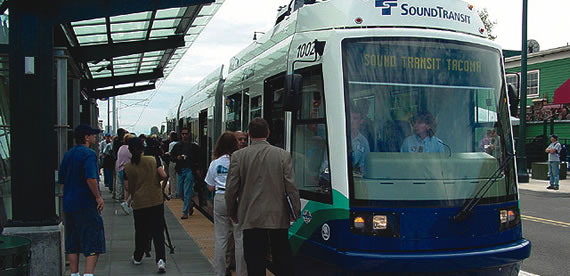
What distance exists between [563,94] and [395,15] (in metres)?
25.7

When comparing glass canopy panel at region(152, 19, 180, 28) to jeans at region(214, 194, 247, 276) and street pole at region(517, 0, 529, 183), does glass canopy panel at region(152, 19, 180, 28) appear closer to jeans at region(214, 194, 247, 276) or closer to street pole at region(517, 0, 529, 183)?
jeans at region(214, 194, 247, 276)

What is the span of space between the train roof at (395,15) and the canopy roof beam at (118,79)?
1341 centimetres

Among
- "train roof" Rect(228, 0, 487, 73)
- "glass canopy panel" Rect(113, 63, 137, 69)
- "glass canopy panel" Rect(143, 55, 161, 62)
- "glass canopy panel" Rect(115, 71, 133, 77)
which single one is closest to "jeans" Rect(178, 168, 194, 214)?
"train roof" Rect(228, 0, 487, 73)

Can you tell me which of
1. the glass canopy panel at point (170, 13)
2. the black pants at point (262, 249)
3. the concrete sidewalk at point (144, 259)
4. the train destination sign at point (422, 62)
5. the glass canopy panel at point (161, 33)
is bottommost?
the concrete sidewalk at point (144, 259)

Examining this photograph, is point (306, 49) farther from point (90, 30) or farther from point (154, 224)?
point (90, 30)

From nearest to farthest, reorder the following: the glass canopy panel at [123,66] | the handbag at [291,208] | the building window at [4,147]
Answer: the handbag at [291,208], the building window at [4,147], the glass canopy panel at [123,66]

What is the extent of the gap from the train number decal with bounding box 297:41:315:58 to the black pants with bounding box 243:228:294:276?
190 cm

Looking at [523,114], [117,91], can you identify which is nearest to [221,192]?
[523,114]

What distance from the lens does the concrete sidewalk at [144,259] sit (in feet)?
23.6

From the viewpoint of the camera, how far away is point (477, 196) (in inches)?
216

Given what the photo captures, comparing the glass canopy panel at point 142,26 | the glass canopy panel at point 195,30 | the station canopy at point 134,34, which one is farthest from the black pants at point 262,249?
the glass canopy panel at point 195,30

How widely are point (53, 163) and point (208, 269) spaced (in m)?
2.32

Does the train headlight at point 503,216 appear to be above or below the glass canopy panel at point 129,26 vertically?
below

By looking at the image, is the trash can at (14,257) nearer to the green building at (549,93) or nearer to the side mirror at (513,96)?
the side mirror at (513,96)
